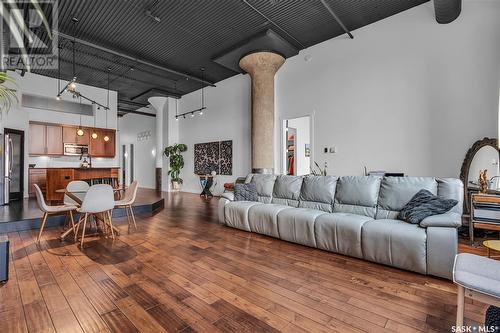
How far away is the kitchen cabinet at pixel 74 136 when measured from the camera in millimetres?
8304

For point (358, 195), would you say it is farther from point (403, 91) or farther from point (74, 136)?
point (74, 136)

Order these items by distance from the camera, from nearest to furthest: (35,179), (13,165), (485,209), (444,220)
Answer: (444,220) < (485,209) < (13,165) < (35,179)

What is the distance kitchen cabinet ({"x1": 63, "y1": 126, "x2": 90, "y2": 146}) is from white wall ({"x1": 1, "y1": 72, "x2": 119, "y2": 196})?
0.69ft

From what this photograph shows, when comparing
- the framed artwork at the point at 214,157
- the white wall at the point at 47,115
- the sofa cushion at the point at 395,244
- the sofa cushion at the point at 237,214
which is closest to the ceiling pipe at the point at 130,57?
the white wall at the point at 47,115

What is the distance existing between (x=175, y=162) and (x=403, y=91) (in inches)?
330

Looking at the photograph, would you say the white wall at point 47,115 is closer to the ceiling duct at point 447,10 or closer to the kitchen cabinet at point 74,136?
the kitchen cabinet at point 74,136

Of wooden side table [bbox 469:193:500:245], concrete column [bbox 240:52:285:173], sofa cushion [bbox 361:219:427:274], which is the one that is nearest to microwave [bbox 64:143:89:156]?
concrete column [bbox 240:52:285:173]

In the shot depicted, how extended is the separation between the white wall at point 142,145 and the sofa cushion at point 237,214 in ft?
28.0

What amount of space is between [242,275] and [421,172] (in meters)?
4.32

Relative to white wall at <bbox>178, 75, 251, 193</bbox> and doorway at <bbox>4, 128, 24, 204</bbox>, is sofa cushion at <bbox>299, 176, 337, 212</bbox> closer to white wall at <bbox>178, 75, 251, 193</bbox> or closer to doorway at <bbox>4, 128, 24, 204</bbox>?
white wall at <bbox>178, 75, 251, 193</bbox>

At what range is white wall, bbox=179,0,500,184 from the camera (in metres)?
4.29

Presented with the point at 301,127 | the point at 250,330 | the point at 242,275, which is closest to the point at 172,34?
the point at 301,127

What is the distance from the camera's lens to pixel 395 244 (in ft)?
8.79

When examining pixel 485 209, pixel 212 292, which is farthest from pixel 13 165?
pixel 485 209
